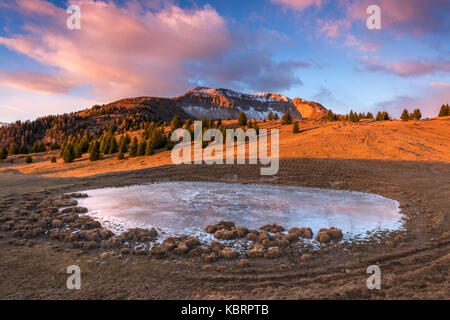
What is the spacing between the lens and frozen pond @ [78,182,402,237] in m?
11.2

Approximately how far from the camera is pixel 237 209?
14.3 m

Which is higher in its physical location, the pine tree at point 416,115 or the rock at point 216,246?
the pine tree at point 416,115

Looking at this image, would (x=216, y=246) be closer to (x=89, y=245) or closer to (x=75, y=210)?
(x=89, y=245)

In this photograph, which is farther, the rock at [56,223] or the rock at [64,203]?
the rock at [64,203]

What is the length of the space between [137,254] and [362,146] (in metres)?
38.5

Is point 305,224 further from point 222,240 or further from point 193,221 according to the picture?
point 193,221

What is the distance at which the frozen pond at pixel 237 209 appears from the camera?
443 inches

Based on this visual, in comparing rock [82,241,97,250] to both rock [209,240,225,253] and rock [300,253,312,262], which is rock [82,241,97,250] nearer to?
rock [209,240,225,253]

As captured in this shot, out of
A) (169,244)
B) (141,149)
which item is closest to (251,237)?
(169,244)

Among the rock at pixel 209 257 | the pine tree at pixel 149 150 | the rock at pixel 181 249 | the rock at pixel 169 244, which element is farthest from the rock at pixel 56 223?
the pine tree at pixel 149 150

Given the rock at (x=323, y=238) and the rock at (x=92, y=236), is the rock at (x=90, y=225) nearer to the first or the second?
the rock at (x=92, y=236)

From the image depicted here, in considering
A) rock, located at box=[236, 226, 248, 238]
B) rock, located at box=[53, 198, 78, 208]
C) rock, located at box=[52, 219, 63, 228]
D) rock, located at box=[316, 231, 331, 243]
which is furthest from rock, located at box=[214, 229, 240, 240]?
rock, located at box=[53, 198, 78, 208]
